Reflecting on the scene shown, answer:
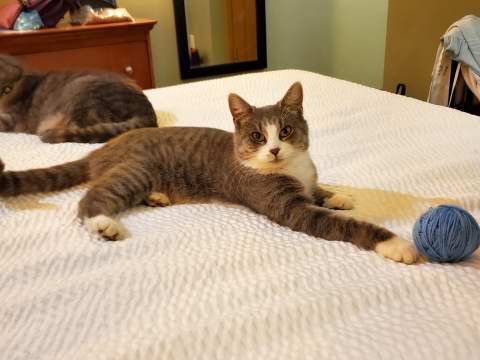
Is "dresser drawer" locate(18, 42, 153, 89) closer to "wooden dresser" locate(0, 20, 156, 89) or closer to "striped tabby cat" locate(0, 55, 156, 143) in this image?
"wooden dresser" locate(0, 20, 156, 89)

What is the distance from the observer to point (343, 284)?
0.73 metres

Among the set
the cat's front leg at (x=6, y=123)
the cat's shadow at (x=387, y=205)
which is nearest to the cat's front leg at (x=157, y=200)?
the cat's shadow at (x=387, y=205)

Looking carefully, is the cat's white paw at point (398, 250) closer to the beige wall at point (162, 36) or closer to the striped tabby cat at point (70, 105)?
the striped tabby cat at point (70, 105)

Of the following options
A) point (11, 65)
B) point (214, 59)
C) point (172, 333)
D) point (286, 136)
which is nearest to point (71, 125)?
point (11, 65)

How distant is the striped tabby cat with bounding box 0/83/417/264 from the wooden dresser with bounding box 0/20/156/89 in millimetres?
1435

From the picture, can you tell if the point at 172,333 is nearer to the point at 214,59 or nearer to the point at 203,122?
the point at 203,122

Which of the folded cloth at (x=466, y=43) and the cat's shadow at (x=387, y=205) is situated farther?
the folded cloth at (x=466, y=43)

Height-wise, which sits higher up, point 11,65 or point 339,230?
point 11,65

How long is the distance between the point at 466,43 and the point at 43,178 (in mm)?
1957

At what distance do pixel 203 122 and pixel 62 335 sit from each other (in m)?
1.13

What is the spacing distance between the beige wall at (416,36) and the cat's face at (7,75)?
218 centimetres

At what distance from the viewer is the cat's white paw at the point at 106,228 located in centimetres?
92

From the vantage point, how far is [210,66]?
325cm

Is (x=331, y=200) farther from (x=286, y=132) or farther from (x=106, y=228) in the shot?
(x=106, y=228)
